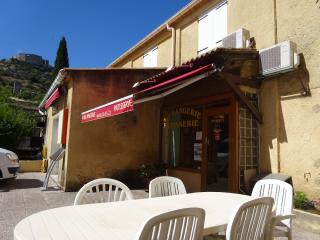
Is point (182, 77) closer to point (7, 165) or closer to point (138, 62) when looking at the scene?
point (7, 165)

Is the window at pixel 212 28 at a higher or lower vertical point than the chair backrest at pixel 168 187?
higher

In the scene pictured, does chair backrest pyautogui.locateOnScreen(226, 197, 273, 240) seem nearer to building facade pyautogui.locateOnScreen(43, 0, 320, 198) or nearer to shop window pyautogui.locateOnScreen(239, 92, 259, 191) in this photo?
building facade pyautogui.locateOnScreen(43, 0, 320, 198)

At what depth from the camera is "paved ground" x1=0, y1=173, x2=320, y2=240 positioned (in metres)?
6.37

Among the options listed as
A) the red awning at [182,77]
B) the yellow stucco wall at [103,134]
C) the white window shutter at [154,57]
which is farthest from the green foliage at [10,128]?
the red awning at [182,77]

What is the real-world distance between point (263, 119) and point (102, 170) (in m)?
6.00

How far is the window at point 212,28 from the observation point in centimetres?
1189

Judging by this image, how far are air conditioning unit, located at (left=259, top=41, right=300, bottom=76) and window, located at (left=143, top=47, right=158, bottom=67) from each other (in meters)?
8.54

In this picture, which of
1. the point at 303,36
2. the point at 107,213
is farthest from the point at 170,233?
the point at 303,36

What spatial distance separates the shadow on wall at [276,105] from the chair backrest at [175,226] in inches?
265

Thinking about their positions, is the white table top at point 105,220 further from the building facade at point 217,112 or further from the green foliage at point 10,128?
the green foliage at point 10,128

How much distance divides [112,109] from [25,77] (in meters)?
57.2

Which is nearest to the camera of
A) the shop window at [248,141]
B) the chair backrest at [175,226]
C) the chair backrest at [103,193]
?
the chair backrest at [175,226]

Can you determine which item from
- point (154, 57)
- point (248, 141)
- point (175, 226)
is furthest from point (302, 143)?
point (154, 57)

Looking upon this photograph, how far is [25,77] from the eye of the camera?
5959 centimetres
